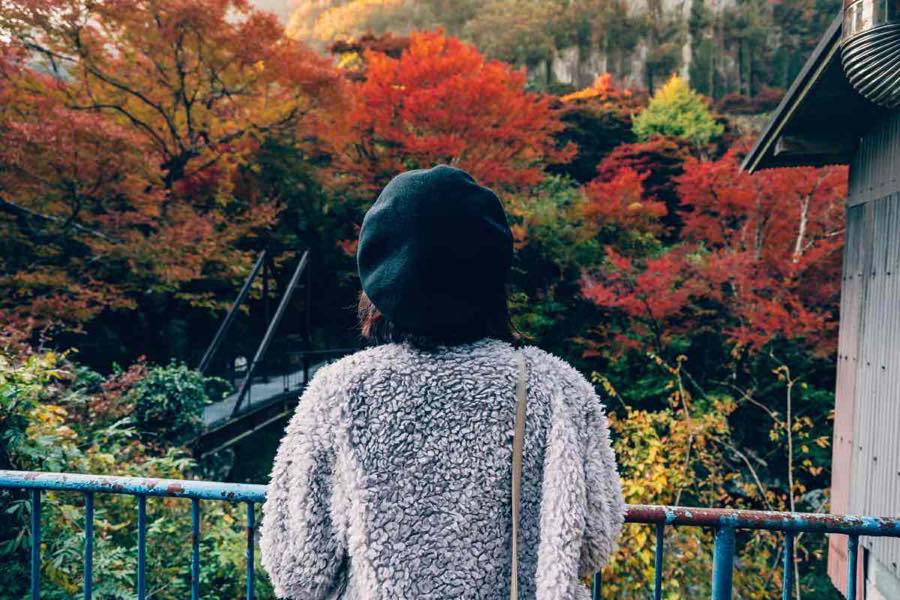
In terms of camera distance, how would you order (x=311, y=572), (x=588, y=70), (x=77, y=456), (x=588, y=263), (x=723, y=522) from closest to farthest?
(x=311, y=572) < (x=723, y=522) < (x=77, y=456) < (x=588, y=263) < (x=588, y=70)

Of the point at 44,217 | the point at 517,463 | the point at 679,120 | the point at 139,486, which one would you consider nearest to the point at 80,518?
Answer: the point at 139,486

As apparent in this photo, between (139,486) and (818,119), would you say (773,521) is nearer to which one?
(139,486)

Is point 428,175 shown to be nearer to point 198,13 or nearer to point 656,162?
point 198,13

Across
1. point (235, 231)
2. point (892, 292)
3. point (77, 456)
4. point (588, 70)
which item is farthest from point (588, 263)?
point (588, 70)

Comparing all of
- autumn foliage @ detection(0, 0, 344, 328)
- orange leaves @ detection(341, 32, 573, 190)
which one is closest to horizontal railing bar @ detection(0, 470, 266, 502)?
autumn foliage @ detection(0, 0, 344, 328)

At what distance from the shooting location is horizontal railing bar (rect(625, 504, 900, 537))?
1522 mm

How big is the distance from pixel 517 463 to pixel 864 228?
484 centimetres

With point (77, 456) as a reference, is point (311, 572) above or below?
above

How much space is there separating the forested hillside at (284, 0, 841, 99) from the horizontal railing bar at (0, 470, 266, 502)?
23.8m

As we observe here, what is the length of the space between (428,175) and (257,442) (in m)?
9.06

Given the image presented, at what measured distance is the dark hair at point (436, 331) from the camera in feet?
3.35

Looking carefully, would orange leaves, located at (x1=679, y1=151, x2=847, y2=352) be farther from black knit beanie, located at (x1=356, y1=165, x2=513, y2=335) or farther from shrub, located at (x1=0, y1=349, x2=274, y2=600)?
black knit beanie, located at (x1=356, y1=165, x2=513, y2=335)

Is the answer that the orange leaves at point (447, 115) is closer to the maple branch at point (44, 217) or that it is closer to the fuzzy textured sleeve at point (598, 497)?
the maple branch at point (44, 217)

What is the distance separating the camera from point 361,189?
12305 millimetres
